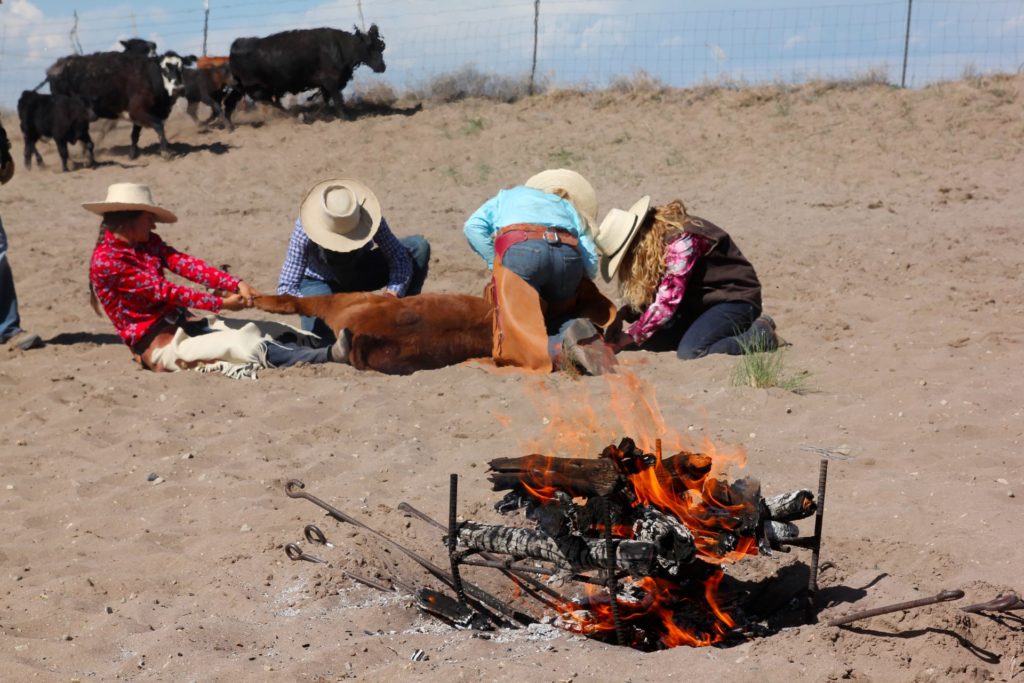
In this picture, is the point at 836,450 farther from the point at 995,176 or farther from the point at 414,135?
the point at 414,135

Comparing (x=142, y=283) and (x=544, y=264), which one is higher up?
(x=544, y=264)

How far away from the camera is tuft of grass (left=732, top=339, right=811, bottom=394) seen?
573 centimetres

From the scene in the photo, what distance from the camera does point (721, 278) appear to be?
271 inches

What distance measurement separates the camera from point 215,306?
6688mm

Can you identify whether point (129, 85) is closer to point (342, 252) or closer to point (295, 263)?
point (295, 263)

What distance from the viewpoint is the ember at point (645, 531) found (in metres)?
3.39

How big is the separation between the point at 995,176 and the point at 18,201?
11201mm

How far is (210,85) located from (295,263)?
512 inches

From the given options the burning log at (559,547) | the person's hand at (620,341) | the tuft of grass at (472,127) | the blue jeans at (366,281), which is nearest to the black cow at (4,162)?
the blue jeans at (366,281)

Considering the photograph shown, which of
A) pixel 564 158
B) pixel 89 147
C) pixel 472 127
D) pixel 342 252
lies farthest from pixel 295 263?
pixel 89 147

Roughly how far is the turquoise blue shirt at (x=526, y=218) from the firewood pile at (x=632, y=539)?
3259 mm

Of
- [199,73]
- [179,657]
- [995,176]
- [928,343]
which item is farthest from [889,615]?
[199,73]

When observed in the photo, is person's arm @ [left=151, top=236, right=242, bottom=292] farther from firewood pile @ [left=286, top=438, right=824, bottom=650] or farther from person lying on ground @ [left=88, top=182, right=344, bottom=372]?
firewood pile @ [left=286, top=438, right=824, bottom=650]

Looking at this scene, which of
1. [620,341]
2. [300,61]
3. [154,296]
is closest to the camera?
[154,296]
